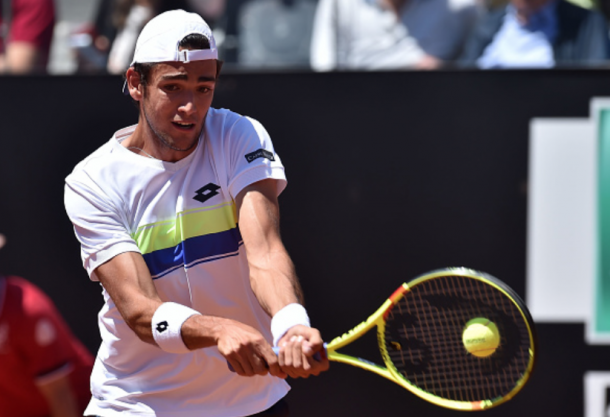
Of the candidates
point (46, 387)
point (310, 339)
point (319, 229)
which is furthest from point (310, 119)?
point (310, 339)

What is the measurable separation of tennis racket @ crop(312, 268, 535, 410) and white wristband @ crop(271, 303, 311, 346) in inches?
7.9

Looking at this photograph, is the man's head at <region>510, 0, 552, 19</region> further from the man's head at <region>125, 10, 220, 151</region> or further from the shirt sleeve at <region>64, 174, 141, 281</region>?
the shirt sleeve at <region>64, 174, 141, 281</region>

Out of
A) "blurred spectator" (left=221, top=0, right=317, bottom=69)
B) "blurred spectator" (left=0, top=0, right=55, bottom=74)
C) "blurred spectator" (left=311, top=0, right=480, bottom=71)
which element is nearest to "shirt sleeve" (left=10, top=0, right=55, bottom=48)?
"blurred spectator" (left=0, top=0, right=55, bottom=74)

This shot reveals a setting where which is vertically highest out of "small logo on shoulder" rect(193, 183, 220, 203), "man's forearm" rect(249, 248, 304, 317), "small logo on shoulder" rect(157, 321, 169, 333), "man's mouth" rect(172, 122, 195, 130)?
"man's mouth" rect(172, 122, 195, 130)

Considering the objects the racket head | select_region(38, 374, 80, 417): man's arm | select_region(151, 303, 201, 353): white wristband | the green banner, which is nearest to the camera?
select_region(151, 303, 201, 353): white wristband

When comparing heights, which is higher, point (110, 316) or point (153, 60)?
point (153, 60)

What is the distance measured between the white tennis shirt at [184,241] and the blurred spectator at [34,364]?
53 cm

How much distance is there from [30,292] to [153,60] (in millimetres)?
1170

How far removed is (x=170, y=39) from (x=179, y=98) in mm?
152

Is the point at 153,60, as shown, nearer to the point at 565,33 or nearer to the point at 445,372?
the point at 445,372

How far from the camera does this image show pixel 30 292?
313cm

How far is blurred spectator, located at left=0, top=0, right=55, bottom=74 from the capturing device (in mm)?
3990

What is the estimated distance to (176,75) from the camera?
2.32 metres

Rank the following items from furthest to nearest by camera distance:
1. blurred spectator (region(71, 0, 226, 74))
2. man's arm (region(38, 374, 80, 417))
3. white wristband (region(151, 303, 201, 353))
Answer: blurred spectator (region(71, 0, 226, 74)), man's arm (region(38, 374, 80, 417)), white wristband (region(151, 303, 201, 353))
